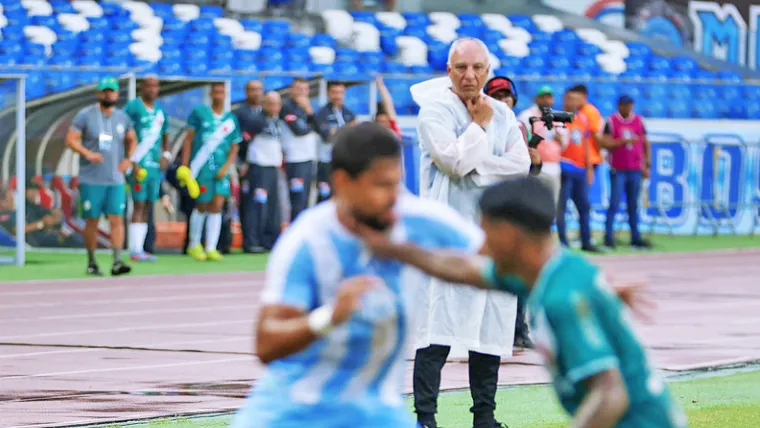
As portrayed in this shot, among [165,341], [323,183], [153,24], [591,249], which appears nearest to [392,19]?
[153,24]

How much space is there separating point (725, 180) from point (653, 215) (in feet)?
4.97

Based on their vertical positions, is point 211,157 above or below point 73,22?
above

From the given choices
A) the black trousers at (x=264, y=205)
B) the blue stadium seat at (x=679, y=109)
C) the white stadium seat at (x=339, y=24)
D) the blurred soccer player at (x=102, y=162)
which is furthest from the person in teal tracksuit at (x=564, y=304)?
the white stadium seat at (x=339, y=24)

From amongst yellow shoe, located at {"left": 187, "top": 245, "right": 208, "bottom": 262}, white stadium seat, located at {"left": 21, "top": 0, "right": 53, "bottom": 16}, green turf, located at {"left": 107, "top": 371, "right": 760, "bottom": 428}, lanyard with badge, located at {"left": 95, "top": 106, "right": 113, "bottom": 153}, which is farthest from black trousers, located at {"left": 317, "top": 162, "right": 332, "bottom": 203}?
green turf, located at {"left": 107, "top": 371, "right": 760, "bottom": 428}

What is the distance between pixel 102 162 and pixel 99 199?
40cm

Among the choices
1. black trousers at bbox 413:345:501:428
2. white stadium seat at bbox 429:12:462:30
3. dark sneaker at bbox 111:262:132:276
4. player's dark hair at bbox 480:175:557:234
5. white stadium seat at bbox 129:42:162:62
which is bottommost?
white stadium seat at bbox 429:12:462:30

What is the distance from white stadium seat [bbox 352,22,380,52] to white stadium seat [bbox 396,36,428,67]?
481 mm

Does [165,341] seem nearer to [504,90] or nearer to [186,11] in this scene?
[504,90]

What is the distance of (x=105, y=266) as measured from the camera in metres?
20.1

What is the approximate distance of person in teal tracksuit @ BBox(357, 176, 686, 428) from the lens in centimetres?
418

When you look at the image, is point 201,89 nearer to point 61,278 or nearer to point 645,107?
point 61,278

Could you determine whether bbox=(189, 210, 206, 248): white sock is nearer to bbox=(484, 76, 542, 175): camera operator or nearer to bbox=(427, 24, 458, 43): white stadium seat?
bbox=(484, 76, 542, 175): camera operator

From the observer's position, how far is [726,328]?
46.9 feet

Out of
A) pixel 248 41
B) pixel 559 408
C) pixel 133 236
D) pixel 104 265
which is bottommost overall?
pixel 104 265
